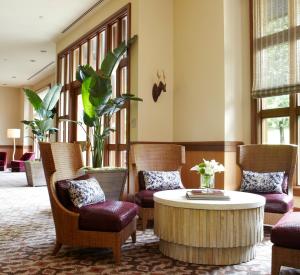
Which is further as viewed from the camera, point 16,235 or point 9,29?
point 9,29

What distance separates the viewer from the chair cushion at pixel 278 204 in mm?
3578

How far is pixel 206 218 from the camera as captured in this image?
2.84m

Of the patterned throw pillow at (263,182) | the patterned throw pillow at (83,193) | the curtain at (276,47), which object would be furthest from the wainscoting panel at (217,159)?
the patterned throw pillow at (83,193)

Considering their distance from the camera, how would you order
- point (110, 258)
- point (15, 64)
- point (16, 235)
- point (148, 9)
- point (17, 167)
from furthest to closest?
point (17, 167), point (15, 64), point (148, 9), point (16, 235), point (110, 258)

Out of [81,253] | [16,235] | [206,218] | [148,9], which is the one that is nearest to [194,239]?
[206,218]

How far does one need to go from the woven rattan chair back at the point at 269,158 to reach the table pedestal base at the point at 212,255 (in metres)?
1.34

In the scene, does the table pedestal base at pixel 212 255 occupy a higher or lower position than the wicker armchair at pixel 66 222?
lower

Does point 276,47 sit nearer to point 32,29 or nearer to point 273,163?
point 273,163

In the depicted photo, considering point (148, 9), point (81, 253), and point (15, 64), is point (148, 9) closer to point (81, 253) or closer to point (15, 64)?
point (81, 253)

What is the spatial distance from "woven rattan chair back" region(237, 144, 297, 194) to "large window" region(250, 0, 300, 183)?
0.48 metres

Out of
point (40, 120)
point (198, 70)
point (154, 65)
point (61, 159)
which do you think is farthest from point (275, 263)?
point (40, 120)

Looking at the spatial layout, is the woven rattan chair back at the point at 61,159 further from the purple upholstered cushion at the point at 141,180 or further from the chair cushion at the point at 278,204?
the chair cushion at the point at 278,204

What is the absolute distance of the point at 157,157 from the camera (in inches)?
184

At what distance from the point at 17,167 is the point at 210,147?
9.58 m
